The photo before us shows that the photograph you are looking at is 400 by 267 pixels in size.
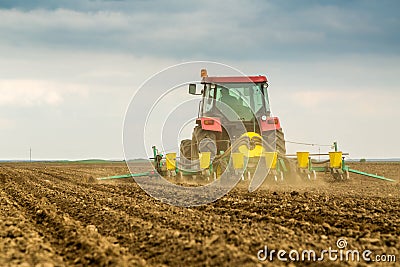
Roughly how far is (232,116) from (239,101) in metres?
0.45

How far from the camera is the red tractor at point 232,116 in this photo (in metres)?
14.9

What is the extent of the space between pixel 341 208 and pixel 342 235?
2615mm

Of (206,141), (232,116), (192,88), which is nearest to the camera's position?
(192,88)

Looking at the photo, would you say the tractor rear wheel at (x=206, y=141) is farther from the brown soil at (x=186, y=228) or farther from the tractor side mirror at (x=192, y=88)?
the brown soil at (x=186, y=228)

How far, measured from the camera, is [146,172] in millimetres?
17609

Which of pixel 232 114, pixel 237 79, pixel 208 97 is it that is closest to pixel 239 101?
pixel 232 114

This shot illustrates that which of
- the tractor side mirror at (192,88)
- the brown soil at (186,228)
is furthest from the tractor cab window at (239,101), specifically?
the brown soil at (186,228)

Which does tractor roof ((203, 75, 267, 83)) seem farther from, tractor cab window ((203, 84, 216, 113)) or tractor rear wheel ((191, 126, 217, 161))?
tractor rear wheel ((191, 126, 217, 161))

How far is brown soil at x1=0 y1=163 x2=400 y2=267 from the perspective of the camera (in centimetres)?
537

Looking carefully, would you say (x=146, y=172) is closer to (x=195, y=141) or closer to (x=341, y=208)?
(x=195, y=141)

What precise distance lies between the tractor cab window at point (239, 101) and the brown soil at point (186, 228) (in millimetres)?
4554

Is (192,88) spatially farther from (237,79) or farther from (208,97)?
(237,79)

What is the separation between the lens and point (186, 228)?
692 centimetres

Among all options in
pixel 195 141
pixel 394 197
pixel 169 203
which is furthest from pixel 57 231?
pixel 195 141
